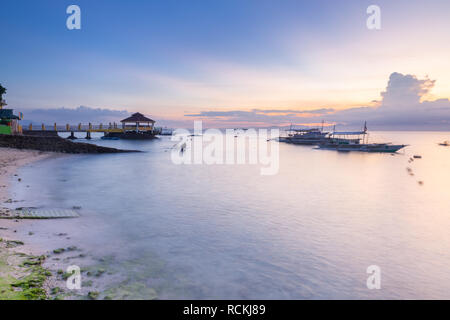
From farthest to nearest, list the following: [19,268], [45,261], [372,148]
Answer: [372,148] < [45,261] < [19,268]

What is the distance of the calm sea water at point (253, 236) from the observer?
257 inches

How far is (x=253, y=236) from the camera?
9.98 metres

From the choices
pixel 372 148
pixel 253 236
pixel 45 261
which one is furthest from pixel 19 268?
pixel 372 148

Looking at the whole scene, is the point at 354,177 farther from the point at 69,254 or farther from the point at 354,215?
the point at 69,254

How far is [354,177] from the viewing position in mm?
28141

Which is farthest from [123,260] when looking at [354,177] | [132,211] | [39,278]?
[354,177]

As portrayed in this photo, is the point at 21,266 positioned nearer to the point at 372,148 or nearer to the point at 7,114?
the point at 7,114

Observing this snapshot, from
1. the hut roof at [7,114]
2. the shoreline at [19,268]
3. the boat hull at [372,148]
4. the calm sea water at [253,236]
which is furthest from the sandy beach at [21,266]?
the boat hull at [372,148]

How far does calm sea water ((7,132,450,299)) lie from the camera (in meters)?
6.53

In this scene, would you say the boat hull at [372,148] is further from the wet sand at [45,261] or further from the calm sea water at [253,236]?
the wet sand at [45,261]

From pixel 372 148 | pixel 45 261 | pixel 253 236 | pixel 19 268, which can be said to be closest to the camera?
pixel 19 268

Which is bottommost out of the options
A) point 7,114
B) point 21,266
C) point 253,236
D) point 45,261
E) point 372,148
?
point 253,236
